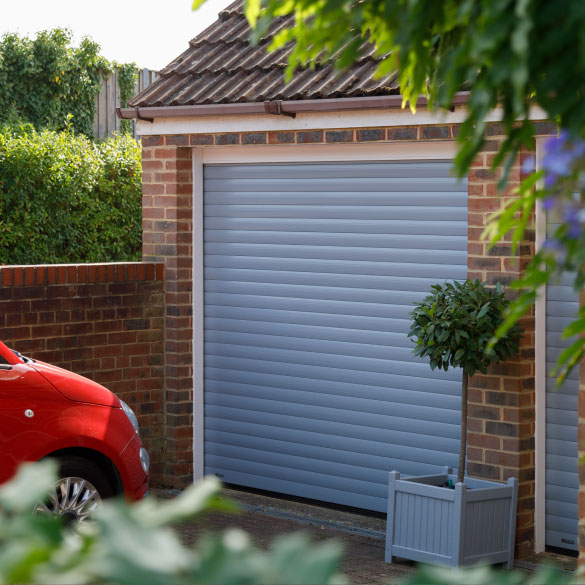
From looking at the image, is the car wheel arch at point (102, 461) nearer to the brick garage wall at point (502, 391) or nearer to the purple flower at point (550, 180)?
the brick garage wall at point (502, 391)

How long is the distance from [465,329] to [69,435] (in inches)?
100

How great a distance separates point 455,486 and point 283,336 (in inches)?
97.9

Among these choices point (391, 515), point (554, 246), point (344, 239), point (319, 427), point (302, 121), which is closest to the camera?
point (554, 246)

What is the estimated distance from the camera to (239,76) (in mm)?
8844

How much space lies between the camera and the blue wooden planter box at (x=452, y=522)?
684 centimetres

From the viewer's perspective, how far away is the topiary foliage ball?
6824mm

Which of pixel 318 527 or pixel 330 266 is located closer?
pixel 318 527

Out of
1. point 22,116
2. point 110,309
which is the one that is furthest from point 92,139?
point 110,309

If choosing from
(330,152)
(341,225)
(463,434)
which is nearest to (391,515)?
(463,434)

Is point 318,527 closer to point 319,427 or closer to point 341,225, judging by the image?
point 319,427

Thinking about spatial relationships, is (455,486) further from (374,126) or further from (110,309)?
(110,309)

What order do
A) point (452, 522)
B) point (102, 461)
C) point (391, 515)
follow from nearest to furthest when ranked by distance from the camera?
point (102, 461)
point (452, 522)
point (391, 515)

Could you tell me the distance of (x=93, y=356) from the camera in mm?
8844

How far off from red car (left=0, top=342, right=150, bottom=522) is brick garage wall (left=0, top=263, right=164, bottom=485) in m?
1.71
